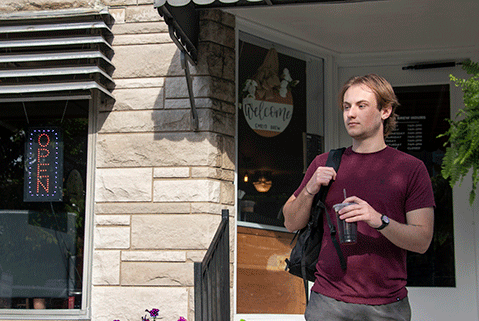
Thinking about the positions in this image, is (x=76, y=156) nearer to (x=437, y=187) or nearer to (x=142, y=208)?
(x=142, y=208)

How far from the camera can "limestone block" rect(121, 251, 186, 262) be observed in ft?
14.8

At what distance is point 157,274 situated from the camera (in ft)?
14.9

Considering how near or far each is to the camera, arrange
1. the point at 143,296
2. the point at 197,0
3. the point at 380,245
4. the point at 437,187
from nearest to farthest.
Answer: the point at 380,245 → the point at 197,0 → the point at 143,296 → the point at 437,187

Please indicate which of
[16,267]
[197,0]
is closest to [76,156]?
[16,267]

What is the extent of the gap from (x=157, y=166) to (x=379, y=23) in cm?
227

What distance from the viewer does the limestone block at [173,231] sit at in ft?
14.8

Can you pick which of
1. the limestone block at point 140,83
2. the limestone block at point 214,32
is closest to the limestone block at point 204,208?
the limestone block at point 140,83

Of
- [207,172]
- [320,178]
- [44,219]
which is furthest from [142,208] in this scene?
[320,178]

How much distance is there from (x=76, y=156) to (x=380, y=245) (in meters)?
3.30

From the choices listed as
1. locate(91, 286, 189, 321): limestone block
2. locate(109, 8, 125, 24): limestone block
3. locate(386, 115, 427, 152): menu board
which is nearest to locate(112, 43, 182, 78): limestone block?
locate(109, 8, 125, 24): limestone block

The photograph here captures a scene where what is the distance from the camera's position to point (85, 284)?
15.4 feet

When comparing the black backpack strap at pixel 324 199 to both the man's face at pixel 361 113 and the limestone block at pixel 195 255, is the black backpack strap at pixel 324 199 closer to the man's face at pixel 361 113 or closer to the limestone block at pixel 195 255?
the man's face at pixel 361 113

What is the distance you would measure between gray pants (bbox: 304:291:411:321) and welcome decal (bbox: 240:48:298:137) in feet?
9.79

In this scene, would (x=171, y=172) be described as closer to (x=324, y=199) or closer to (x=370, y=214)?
(x=324, y=199)
